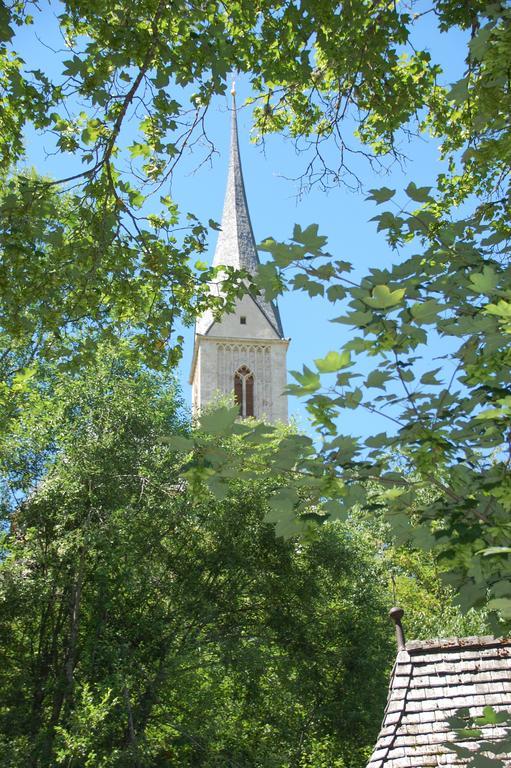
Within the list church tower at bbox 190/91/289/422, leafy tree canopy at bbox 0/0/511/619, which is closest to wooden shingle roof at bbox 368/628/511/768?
leafy tree canopy at bbox 0/0/511/619

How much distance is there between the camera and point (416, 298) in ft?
10.8

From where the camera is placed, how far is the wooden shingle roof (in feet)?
23.5

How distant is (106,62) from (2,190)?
2253mm

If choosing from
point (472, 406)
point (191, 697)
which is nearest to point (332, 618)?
point (191, 697)

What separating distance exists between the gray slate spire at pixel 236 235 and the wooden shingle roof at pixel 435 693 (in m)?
37.8

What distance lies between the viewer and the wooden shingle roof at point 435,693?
717 centimetres

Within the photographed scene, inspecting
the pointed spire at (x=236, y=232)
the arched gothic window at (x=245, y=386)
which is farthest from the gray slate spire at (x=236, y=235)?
the arched gothic window at (x=245, y=386)

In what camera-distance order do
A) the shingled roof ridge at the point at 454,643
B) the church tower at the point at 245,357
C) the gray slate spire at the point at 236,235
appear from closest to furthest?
1. the shingled roof ridge at the point at 454,643
2. the church tower at the point at 245,357
3. the gray slate spire at the point at 236,235

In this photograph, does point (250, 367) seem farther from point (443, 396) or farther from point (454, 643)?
point (443, 396)

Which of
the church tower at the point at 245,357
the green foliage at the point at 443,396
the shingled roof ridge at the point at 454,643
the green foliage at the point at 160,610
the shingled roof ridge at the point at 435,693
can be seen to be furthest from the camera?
the church tower at the point at 245,357

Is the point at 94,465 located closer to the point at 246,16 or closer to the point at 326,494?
the point at 246,16

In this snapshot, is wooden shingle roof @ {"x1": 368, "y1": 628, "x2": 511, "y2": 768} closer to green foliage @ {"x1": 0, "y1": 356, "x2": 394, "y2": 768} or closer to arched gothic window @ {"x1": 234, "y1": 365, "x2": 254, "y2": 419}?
green foliage @ {"x1": 0, "y1": 356, "x2": 394, "y2": 768}

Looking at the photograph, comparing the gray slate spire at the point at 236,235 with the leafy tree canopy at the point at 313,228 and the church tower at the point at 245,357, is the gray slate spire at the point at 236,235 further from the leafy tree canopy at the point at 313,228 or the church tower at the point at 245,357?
the leafy tree canopy at the point at 313,228

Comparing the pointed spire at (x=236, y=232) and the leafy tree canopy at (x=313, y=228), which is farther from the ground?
the pointed spire at (x=236, y=232)
